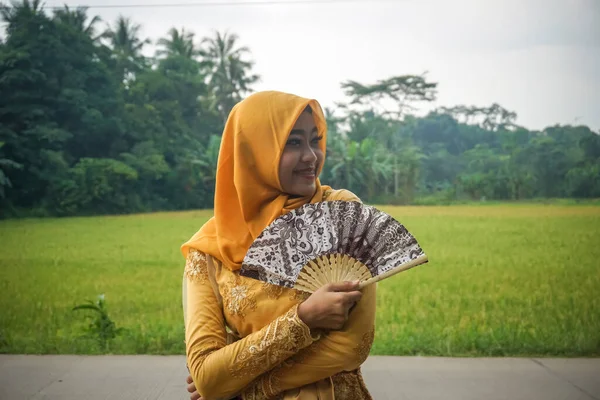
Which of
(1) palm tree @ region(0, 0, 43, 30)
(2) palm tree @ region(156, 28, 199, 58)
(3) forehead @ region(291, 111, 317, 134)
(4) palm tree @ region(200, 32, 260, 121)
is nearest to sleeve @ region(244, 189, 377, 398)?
(3) forehead @ region(291, 111, 317, 134)

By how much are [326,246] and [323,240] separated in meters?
0.01

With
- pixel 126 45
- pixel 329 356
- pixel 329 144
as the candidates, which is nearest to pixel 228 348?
pixel 329 356

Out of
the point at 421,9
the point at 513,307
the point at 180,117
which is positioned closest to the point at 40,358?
the point at 180,117

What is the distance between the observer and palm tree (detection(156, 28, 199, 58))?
4516mm

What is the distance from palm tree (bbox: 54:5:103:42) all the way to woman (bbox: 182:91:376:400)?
3594mm

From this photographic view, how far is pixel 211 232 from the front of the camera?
1.37m

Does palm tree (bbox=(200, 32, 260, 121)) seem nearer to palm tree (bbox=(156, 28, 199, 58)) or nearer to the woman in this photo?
A: palm tree (bbox=(156, 28, 199, 58))

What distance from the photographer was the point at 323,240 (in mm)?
1246

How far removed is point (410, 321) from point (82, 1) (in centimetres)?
324

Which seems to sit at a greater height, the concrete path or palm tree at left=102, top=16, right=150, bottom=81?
palm tree at left=102, top=16, right=150, bottom=81

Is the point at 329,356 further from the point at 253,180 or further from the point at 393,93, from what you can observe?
the point at 393,93

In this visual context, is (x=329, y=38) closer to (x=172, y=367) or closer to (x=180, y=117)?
(x=180, y=117)

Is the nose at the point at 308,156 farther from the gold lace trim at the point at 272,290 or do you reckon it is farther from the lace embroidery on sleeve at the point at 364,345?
the lace embroidery on sleeve at the point at 364,345

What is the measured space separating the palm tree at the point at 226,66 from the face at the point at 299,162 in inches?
128
